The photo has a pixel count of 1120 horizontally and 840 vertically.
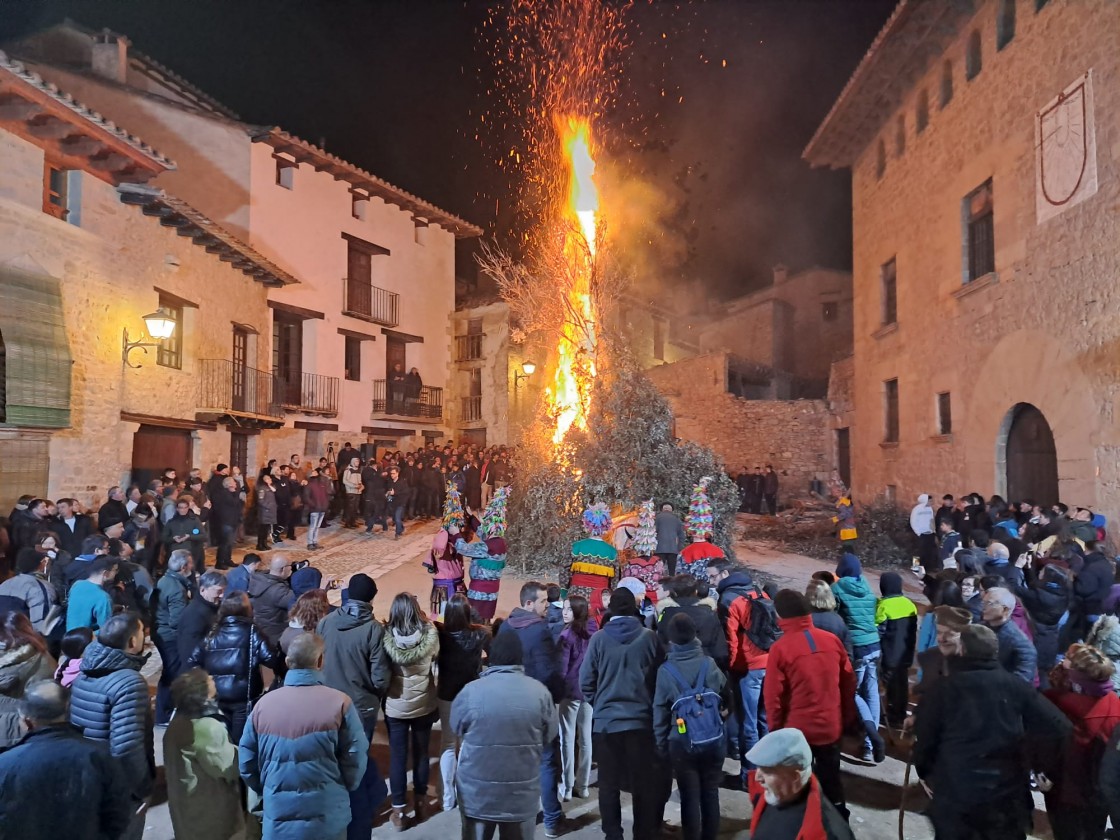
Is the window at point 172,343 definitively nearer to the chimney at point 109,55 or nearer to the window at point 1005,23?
the chimney at point 109,55

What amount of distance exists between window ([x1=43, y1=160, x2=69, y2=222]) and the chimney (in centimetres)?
785

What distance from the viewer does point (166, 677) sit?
5758 mm

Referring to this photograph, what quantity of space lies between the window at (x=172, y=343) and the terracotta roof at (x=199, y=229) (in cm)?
145

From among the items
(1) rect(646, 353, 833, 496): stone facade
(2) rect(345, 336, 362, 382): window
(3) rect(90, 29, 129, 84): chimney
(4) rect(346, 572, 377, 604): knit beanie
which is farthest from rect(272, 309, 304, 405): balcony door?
(4) rect(346, 572, 377, 604): knit beanie

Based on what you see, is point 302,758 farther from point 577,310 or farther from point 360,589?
point 577,310

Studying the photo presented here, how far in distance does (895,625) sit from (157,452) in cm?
1355

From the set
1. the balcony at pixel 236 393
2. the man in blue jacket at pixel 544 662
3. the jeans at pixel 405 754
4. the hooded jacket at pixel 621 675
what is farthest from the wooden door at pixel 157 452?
the hooded jacket at pixel 621 675

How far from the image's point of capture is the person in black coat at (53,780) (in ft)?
9.01

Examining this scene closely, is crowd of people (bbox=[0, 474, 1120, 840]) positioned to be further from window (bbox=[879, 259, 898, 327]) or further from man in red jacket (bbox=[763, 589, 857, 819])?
window (bbox=[879, 259, 898, 327])

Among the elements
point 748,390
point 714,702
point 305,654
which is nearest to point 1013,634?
point 714,702

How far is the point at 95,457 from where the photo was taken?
465 inches

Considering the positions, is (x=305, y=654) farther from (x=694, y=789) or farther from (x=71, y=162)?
(x=71, y=162)

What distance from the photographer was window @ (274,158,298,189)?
20.9 metres

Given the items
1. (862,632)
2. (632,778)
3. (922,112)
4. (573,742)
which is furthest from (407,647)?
(922,112)
